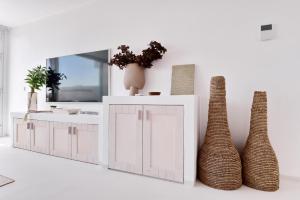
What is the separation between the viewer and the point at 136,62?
2.77 m

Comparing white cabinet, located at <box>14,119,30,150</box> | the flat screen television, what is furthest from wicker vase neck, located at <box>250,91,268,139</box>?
white cabinet, located at <box>14,119,30,150</box>

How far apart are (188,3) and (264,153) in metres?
1.98

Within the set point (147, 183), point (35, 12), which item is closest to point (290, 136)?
point (147, 183)

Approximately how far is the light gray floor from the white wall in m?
0.64

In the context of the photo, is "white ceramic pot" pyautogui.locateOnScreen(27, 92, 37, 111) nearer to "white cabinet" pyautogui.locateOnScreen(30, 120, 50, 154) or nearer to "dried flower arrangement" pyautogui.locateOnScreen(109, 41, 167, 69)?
"white cabinet" pyautogui.locateOnScreen(30, 120, 50, 154)

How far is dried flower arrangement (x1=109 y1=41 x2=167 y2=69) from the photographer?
2.68 meters

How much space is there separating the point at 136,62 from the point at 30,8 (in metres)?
2.47

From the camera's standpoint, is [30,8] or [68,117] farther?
[30,8]

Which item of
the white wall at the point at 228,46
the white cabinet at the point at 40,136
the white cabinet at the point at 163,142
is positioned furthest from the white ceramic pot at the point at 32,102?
the white cabinet at the point at 163,142

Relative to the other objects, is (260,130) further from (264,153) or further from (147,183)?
(147,183)

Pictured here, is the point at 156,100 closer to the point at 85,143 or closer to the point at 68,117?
the point at 85,143

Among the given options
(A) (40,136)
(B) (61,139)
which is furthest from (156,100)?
(A) (40,136)

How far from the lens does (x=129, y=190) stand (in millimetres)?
1928

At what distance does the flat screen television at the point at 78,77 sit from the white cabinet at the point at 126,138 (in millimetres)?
850
